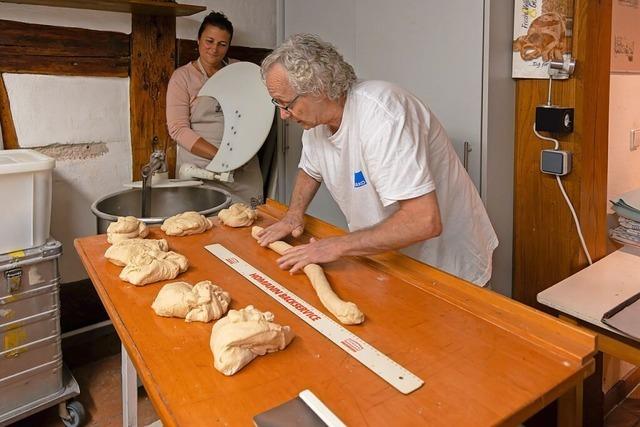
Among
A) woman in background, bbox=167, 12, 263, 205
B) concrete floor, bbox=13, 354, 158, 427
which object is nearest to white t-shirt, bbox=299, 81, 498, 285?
woman in background, bbox=167, 12, 263, 205

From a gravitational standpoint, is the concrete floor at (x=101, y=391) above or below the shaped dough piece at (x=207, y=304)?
below

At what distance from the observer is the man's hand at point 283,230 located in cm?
135

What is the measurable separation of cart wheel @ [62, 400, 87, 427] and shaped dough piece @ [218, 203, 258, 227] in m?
0.96

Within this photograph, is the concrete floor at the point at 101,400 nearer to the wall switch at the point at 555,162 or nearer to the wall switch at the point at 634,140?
the wall switch at the point at 555,162

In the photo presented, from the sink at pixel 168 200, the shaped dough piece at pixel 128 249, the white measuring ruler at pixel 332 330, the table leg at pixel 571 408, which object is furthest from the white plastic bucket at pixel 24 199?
the table leg at pixel 571 408

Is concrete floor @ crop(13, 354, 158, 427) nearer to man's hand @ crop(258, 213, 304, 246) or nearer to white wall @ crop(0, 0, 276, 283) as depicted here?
white wall @ crop(0, 0, 276, 283)

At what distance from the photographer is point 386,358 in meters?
0.81

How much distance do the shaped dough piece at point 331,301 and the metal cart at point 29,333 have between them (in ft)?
3.38

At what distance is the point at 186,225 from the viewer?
141cm

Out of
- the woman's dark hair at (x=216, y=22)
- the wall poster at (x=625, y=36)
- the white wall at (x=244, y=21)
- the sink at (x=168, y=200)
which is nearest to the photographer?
the wall poster at (x=625, y=36)

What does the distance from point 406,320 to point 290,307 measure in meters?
0.23

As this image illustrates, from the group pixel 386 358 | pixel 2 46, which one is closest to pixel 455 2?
pixel 386 358

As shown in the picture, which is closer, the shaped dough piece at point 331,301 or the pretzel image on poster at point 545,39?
the shaped dough piece at point 331,301

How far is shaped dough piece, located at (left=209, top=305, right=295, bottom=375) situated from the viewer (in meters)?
0.79
